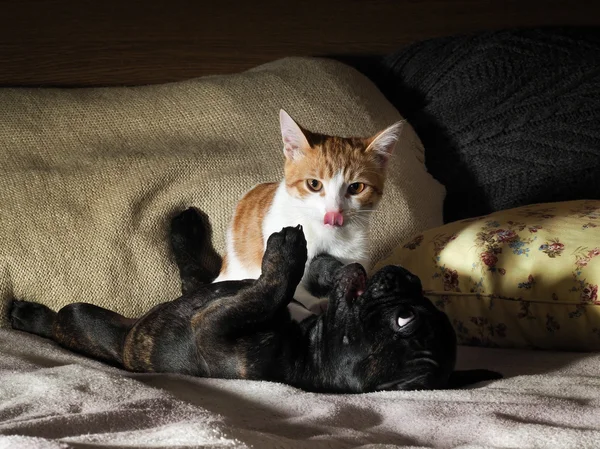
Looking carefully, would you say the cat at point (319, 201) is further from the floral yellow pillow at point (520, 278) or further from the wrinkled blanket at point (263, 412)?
the wrinkled blanket at point (263, 412)

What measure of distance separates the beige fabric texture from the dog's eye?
710 mm

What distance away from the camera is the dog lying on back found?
1.24 metres

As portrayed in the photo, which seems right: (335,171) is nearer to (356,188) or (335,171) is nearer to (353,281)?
(356,188)

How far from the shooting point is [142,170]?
1844 millimetres

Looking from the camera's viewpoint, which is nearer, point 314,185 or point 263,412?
point 263,412

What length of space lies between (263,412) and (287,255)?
310 mm

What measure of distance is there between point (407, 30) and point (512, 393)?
1587mm

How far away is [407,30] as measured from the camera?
252cm

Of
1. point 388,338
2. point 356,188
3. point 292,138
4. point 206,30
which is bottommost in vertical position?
point 388,338

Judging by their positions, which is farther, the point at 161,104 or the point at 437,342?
the point at 161,104

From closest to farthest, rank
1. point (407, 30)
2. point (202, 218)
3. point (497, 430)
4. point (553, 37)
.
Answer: point (497, 430)
point (202, 218)
point (553, 37)
point (407, 30)

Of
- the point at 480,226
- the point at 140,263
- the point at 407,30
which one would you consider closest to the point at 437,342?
the point at 480,226

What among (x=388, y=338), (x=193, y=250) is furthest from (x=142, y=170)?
(x=388, y=338)

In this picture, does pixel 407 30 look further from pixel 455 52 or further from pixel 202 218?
pixel 202 218
